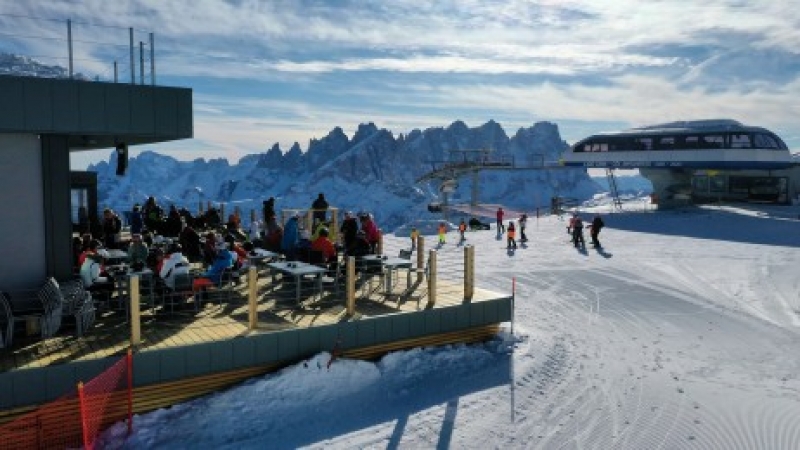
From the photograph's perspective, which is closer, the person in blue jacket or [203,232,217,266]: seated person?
[203,232,217,266]: seated person

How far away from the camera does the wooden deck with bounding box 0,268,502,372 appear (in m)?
8.31

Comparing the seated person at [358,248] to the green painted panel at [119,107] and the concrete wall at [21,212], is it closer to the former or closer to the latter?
the green painted panel at [119,107]

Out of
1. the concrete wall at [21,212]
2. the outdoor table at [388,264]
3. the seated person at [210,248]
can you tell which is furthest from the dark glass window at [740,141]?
the concrete wall at [21,212]

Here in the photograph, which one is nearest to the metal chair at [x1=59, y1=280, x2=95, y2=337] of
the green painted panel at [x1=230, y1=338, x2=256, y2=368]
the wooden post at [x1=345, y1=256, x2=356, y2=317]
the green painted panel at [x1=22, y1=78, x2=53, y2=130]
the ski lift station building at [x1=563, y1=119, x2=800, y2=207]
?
the green painted panel at [x1=230, y1=338, x2=256, y2=368]

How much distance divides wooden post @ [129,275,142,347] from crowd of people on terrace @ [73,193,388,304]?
1591mm

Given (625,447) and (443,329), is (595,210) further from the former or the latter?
(625,447)

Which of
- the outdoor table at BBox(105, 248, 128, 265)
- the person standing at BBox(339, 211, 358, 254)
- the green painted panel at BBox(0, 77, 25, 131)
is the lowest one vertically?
the outdoor table at BBox(105, 248, 128, 265)

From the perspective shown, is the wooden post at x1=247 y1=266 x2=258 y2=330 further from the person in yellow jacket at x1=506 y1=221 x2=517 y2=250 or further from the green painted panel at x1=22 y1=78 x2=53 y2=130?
the person in yellow jacket at x1=506 y1=221 x2=517 y2=250

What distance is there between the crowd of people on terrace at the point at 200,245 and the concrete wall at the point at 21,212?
0.81 metres

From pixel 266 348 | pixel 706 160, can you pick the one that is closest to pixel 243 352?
pixel 266 348

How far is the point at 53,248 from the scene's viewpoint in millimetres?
9977

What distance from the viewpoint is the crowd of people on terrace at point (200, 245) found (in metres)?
10.2

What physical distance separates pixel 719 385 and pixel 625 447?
308cm

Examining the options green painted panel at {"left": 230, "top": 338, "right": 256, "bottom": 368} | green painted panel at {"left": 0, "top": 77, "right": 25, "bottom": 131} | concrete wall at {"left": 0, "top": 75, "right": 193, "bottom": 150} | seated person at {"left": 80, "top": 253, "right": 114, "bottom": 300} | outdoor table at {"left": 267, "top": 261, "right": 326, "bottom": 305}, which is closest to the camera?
green painted panel at {"left": 0, "top": 77, "right": 25, "bottom": 131}
